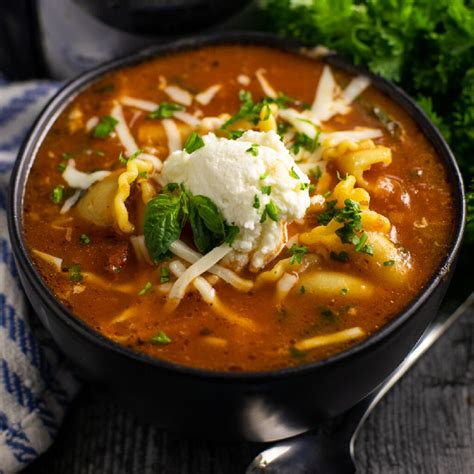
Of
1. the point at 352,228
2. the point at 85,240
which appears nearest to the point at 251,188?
the point at 352,228

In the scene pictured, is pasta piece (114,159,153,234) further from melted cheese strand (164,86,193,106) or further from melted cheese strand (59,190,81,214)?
melted cheese strand (164,86,193,106)

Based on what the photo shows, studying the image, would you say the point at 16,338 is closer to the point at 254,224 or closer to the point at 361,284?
the point at 254,224

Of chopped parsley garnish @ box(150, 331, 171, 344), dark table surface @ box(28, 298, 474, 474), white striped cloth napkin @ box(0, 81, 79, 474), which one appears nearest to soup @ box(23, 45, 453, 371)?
chopped parsley garnish @ box(150, 331, 171, 344)

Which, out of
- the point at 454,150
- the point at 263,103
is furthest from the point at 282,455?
the point at 454,150

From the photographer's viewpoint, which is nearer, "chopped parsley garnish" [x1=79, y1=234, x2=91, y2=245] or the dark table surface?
"chopped parsley garnish" [x1=79, y1=234, x2=91, y2=245]

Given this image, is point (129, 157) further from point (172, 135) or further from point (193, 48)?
point (193, 48)

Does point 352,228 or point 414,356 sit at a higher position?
point 352,228
